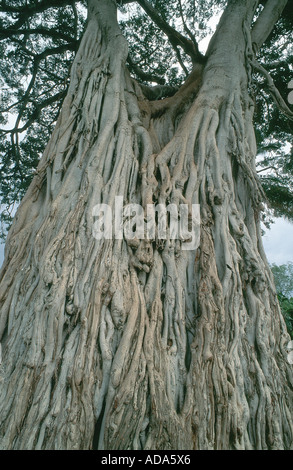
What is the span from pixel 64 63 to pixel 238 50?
400 centimetres

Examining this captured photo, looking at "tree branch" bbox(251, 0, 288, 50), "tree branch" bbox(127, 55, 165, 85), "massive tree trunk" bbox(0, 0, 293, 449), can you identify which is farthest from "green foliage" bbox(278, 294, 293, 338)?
"tree branch" bbox(127, 55, 165, 85)

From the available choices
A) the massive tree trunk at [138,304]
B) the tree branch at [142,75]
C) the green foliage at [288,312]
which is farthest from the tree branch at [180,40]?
the green foliage at [288,312]

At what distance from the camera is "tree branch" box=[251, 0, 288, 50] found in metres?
4.22

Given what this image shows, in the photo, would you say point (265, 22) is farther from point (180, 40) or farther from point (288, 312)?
point (288, 312)

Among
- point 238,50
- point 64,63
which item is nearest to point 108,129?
point 238,50

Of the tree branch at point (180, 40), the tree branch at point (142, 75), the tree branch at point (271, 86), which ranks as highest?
the tree branch at point (142, 75)

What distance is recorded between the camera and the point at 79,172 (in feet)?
8.52

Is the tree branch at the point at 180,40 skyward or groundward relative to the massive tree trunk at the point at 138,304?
skyward

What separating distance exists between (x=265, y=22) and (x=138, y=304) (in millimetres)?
4297

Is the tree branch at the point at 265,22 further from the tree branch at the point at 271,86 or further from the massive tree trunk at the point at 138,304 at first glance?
the massive tree trunk at the point at 138,304

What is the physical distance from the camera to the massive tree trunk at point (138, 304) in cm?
164

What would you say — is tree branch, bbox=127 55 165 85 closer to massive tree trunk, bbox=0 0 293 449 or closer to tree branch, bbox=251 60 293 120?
tree branch, bbox=251 60 293 120

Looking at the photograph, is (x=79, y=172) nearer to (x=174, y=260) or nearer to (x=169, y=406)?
(x=174, y=260)

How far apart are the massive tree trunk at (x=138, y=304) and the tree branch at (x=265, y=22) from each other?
174 centimetres
